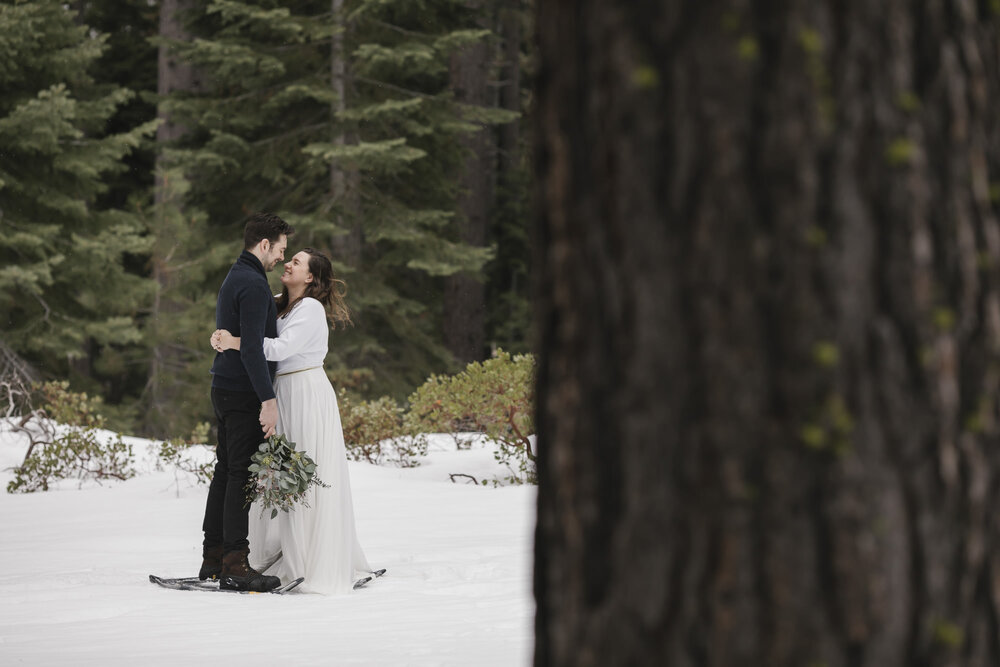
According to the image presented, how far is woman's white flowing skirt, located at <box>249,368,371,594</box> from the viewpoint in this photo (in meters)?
6.55

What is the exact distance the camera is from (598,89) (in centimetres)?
177

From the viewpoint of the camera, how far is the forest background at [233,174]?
58.5 ft

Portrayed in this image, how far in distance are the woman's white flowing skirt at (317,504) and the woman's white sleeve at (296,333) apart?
22cm

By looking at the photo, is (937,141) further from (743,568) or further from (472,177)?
(472,177)

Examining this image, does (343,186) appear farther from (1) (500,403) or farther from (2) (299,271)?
(2) (299,271)

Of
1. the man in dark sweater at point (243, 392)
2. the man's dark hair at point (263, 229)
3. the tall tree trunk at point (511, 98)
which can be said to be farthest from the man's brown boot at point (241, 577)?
the tall tree trunk at point (511, 98)

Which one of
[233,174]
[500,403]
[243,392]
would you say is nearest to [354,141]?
[233,174]

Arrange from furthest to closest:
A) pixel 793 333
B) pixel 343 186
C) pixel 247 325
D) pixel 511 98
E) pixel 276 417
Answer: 1. pixel 511 98
2. pixel 343 186
3. pixel 276 417
4. pixel 247 325
5. pixel 793 333

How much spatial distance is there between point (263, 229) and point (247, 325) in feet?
1.86

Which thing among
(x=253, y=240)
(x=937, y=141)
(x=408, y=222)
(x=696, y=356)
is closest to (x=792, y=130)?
(x=937, y=141)

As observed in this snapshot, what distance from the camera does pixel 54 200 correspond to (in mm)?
18516

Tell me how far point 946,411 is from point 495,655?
10.3 feet

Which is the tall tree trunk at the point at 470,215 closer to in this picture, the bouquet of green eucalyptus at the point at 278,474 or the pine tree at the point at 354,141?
the pine tree at the point at 354,141

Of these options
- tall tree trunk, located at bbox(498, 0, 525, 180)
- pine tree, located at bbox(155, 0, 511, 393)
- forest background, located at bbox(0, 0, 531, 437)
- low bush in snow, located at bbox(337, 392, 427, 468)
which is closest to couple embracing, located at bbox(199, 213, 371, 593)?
Answer: low bush in snow, located at bbox(337, 392, 427, 468)
